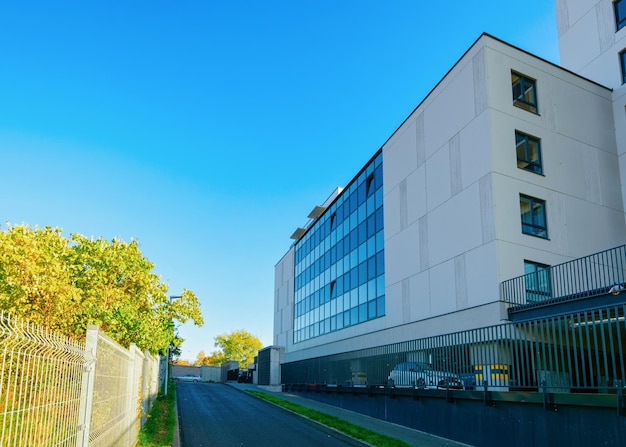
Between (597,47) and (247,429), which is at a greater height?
(597,47)

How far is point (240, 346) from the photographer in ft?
355

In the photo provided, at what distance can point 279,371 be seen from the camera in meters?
49.5

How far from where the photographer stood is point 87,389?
5750 mm

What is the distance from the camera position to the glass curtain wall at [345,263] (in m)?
32.4

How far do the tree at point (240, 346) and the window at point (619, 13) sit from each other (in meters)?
92.2

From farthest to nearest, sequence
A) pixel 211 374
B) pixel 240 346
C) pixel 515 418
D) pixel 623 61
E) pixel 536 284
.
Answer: pixel 240 346
pixel 211 374
pixel 623 61
pixel 536 284
pixel 515 418

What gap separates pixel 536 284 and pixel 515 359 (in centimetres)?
712

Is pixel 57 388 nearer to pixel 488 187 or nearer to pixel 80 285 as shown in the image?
pixel 80 285

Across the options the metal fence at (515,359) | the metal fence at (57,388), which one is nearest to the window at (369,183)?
the metal fence at (515,359)

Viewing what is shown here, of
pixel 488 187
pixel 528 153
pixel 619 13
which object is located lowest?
pixel 488 187

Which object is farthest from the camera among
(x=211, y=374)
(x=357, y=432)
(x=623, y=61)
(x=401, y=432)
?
(x=211, y=374)

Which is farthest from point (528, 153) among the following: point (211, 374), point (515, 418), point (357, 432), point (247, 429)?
point (211, 374)

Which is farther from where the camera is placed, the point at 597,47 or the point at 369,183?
the point at 369,183

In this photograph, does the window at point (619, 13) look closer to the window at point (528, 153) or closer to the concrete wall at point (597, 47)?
the concrete wall at point (597, 47)
